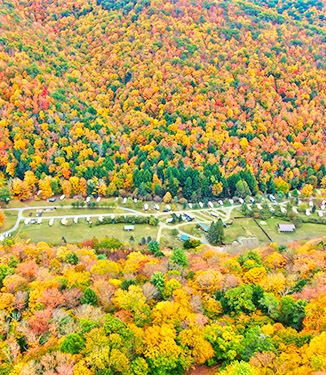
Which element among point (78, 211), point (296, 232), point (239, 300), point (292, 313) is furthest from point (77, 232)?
point (292, 313)

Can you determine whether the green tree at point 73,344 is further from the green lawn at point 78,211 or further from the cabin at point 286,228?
the cabin at point 286,228

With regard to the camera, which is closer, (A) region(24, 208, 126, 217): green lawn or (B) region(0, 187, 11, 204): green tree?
(A) region(24, 208, 126, 217): green lawn

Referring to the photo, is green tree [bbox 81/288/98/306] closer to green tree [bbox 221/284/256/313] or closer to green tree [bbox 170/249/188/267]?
green tree [bbox 221/284/256/313]

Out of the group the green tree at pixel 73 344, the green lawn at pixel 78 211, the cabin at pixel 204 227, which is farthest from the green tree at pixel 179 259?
the green lawn at pixel 78 211

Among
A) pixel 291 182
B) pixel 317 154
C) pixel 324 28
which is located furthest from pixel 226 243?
pixel 324 28

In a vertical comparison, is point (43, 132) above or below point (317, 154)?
above

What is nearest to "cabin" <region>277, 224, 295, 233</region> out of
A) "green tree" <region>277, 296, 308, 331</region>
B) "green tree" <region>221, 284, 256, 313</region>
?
"green tree" <region>221, 284, 256, 313</region>

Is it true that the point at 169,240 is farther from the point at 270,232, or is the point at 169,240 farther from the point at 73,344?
the point at 73,344

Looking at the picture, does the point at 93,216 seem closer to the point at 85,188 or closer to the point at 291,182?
the point at 85,188
